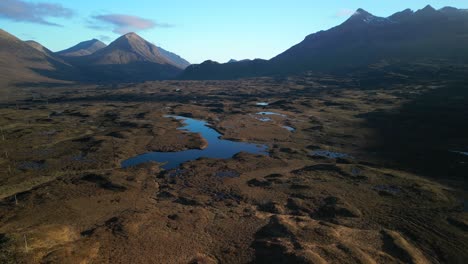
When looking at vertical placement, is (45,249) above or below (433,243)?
above

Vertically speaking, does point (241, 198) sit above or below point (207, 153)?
above

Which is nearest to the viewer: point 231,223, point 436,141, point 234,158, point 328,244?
point 328,244

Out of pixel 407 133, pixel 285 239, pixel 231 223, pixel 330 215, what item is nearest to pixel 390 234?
pixel 330 215

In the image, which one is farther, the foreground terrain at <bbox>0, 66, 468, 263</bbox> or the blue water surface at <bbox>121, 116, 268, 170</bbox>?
the blue water surface at <bbox>121, 116, 268, 170</bbox>

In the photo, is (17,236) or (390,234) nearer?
(17,236)

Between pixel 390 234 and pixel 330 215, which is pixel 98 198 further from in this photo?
pixel 390 234

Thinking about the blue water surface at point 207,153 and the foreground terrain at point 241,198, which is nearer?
the foreground terrain at point 241,198

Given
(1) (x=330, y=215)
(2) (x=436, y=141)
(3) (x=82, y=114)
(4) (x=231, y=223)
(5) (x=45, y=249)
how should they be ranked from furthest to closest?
1. (3) (x=82, y=114)
2. (2) (x=436, y=141)
3. (1) (x=330, y=215)
4. (4) (x=231, y=223)
5. (5) (x=45, y=249)
